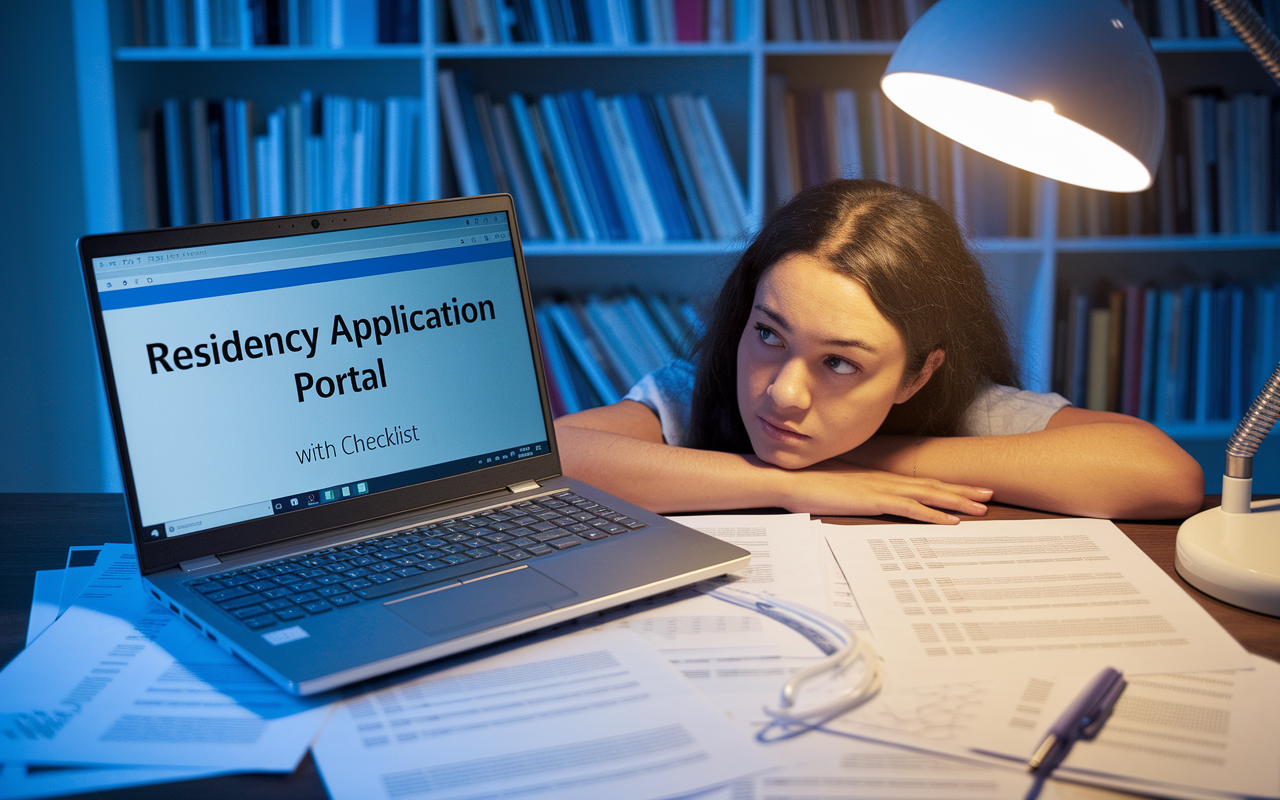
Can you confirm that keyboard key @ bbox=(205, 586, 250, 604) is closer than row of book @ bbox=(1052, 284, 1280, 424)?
Yes

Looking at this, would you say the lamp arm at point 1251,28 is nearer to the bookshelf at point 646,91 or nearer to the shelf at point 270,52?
the bookshelf at point 646,91

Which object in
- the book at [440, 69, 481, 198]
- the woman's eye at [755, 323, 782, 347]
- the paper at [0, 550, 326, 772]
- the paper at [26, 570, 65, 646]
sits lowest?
the paper at [0, 550, 326, 772]

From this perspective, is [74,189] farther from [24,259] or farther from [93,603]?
[93,603]

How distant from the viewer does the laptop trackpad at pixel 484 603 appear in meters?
0.62

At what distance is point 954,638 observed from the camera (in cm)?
64

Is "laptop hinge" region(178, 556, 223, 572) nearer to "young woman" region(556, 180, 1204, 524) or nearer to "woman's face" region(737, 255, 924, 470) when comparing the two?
"young woman" region(556, 180, 1204, 524)

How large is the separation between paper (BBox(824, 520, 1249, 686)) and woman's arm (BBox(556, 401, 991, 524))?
0.04 m

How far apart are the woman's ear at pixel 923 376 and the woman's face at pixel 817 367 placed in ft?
0.16

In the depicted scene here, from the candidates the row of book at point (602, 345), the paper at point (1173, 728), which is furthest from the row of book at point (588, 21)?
the paper at point (1173, 728)

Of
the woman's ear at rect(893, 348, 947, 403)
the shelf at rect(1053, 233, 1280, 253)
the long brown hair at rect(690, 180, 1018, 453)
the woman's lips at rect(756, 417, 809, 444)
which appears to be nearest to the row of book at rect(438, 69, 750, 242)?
the shelf at rect(1053, 233, 1280, 253)

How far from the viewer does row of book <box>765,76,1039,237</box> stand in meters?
2.10

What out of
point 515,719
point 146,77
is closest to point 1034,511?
point 515,719

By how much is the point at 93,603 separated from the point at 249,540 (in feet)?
0.39

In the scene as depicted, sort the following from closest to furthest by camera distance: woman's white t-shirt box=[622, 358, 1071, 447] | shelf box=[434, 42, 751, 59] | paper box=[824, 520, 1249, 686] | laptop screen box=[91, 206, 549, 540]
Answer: paper box=[824, 520, 1249, 686], laptop screen box=[91, 206, 549, 540], woman's white t-shirt box=[622, 358, 1071, 447], shelf box=[434, 42, 751, 59]
